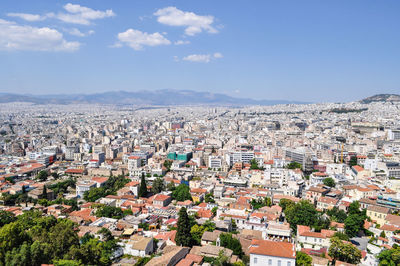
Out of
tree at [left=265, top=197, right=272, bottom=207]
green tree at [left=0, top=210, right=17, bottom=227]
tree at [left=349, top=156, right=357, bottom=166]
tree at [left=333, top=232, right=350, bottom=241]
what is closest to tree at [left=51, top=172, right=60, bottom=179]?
green tree at [left=0, top=210, right=17, bottom=227]

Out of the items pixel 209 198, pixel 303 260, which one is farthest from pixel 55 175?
pixel 303 260

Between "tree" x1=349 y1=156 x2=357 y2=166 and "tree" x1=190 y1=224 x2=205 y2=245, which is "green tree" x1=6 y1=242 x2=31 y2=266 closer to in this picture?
"tree" x1=190 y1=224 x2=205 y2=245

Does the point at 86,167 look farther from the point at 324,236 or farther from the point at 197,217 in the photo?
the point at 324,236

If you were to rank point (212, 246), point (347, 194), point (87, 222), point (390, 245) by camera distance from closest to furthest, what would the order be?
point (212, 246) → point (390, 245) → point (87, 222) → point (347, 194)

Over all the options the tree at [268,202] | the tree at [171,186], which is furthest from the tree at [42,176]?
the tree at [268,202]

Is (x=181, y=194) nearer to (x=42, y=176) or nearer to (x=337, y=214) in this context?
(x=337, y=214)

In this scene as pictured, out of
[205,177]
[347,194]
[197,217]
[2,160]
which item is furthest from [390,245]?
[2,160]

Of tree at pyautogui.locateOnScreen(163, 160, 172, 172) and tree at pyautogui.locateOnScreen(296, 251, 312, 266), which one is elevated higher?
tree at pyautogui.locateOnScreen(296, 251, 312, 266)
